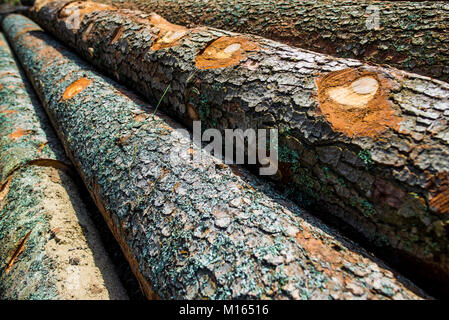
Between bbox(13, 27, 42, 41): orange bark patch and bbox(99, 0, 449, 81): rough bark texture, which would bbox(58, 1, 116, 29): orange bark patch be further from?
bbox(13, 27, 42, 41): orange bark patch

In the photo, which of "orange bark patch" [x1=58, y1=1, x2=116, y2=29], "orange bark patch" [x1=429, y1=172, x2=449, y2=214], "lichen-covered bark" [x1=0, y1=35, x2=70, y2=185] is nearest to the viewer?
"orange bark patch" [x1=429, y1=172, x2=449, y2=214]

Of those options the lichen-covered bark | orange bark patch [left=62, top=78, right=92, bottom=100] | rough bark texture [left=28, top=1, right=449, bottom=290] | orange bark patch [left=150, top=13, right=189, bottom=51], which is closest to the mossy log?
the lichen-covered bark

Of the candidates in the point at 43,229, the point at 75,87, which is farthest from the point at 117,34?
the point at 43,229

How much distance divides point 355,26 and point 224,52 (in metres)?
1.19

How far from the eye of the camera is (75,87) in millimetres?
2236

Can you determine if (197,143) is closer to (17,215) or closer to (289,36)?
(17,215)

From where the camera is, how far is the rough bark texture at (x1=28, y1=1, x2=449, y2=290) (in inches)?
41.0

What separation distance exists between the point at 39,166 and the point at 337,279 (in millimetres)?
2027

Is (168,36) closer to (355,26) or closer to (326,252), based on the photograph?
(355,26)

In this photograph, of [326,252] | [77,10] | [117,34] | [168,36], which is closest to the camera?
[326,252]

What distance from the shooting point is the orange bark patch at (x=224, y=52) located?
5.34 ft

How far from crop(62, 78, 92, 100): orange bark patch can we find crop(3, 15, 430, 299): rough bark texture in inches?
11.2

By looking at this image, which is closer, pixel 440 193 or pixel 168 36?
pixel 440 193
